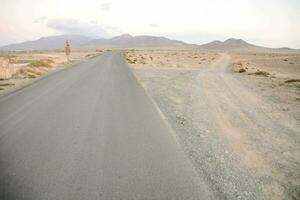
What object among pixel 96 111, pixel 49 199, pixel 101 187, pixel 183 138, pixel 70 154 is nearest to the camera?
pixel 49 199

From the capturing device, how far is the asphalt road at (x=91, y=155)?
476 cm

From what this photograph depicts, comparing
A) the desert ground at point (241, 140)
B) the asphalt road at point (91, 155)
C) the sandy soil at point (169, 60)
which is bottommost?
the sandy soil at point (169, 60)

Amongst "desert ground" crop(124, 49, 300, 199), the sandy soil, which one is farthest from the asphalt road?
the sandy soil

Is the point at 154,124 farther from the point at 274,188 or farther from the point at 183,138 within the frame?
the point at 274,188

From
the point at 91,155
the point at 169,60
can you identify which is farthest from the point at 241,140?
the point at 169,60

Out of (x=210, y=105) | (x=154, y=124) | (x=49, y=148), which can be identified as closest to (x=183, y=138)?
(x=154, y=124)

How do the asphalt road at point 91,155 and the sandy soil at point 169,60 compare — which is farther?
the sandy soil at point 169,60

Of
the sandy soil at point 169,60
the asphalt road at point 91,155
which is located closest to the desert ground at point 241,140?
the asphalt road at point 91,155

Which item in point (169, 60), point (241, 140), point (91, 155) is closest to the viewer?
point (91, 155)

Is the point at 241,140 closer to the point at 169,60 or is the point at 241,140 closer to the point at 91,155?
the point at 91,155

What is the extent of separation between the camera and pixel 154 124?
28.5ft

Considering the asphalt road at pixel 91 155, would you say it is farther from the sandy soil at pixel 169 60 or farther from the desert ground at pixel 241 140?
the sandy soil at pixel 169 60

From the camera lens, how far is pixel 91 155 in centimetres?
616

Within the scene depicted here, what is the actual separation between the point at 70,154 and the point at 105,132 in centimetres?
162
